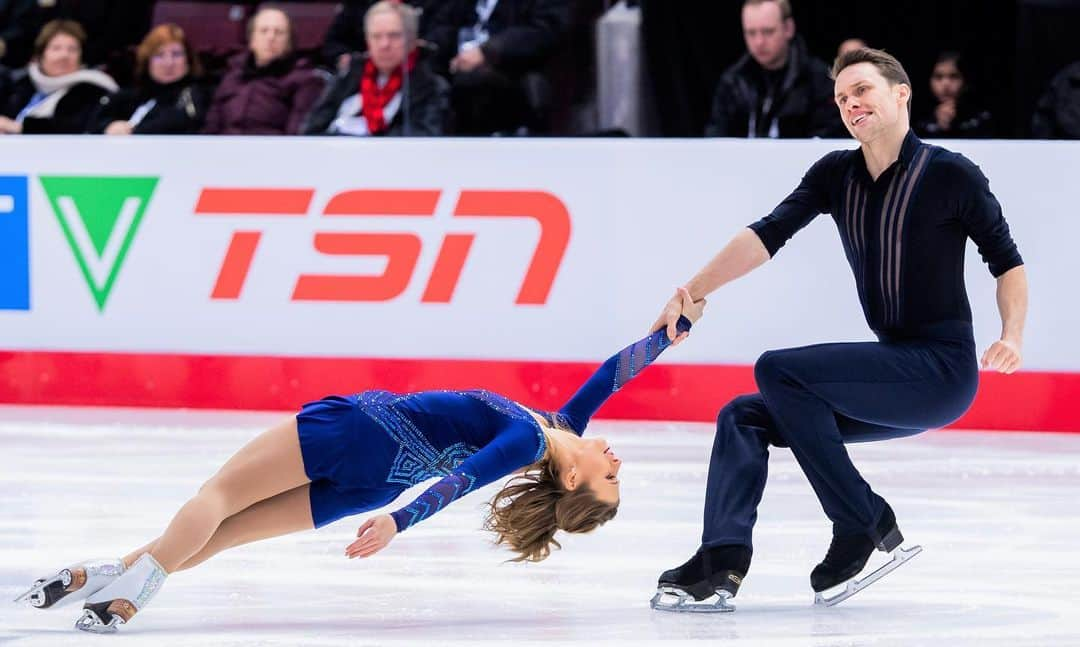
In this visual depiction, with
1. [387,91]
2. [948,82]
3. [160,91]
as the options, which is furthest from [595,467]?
[160,91]

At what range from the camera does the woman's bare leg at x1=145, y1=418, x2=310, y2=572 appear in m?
3.69

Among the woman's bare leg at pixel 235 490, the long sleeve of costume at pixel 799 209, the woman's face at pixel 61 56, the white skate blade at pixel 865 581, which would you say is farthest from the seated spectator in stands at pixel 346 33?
the white skate blade at pixel 865 581

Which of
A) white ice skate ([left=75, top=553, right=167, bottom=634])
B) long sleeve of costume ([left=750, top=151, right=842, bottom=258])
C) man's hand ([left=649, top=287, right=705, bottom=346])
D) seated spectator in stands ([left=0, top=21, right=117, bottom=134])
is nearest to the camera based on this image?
white ice skate ([left=75, top=553, right=167, bottom=634])

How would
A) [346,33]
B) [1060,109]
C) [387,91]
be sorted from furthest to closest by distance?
[346,33]
[387,91]
[1060,109]

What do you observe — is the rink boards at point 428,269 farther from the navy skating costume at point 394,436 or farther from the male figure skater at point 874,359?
the navy skating costume at point 394,436

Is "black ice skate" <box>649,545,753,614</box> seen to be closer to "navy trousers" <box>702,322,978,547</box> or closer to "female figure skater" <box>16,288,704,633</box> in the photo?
"navy trousers" <box>702,322,978,547</box>

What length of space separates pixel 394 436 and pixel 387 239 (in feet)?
9.89

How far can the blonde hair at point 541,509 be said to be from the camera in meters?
3.84

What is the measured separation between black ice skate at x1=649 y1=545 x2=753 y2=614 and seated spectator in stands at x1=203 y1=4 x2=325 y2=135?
13.6 feet

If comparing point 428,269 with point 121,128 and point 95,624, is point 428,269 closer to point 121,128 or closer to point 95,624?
point 121,128

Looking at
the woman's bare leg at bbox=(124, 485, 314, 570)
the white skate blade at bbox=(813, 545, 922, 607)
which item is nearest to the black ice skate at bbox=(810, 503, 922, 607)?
the white skate blade at bbox=(813, 545, 922, 607)

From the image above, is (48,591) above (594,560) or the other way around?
above

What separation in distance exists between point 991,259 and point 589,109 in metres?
3.96

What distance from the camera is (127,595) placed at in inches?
144
